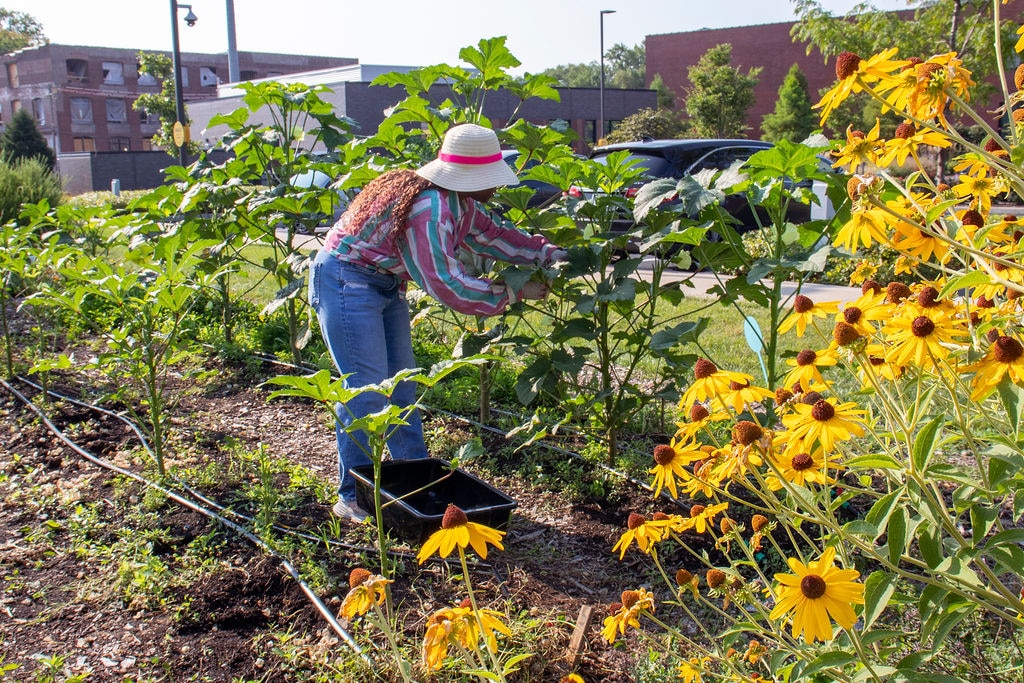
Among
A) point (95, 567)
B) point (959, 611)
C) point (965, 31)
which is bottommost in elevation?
point (95, 567)

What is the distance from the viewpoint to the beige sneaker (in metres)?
3.23

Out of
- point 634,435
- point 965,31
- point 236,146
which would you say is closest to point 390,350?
point 634,435

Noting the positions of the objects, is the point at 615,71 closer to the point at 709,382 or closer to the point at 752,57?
the point at 752,57

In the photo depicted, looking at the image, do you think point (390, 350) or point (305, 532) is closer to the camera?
point (305, 532)

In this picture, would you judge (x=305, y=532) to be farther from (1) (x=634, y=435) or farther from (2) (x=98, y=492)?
(1) (x=634, y=435)

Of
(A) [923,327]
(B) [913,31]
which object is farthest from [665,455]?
(B) [913,31]

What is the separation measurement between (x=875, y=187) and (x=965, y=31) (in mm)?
11032

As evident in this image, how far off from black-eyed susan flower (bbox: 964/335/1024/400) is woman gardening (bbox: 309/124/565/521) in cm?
182

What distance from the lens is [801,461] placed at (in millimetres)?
1551

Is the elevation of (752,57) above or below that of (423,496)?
above

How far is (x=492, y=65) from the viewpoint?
3693 millimetres

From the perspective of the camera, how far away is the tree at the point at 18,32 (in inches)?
2608

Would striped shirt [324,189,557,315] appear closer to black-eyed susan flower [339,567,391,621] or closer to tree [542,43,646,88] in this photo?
black-eyed susan flower [339,567,391,621]

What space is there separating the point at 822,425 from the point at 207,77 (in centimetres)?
5853
